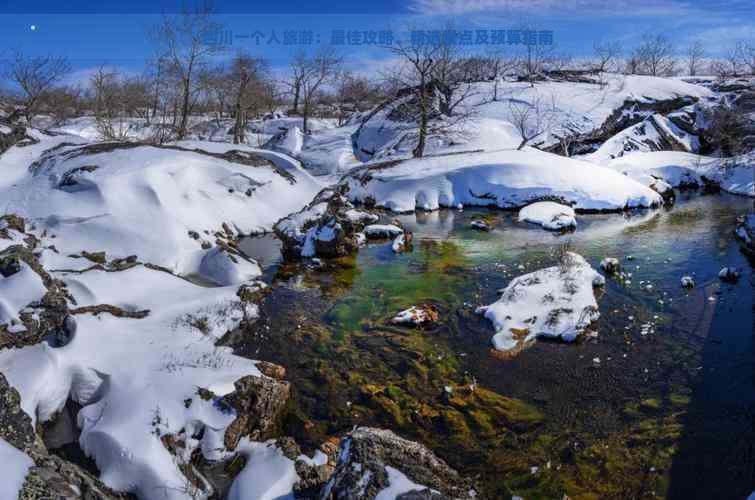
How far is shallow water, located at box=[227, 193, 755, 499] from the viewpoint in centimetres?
632

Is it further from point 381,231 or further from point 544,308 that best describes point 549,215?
point 544,308

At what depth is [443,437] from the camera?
7.00 meters

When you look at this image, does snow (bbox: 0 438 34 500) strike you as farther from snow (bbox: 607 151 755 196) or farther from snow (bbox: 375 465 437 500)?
snow (bbox: 607 151 755 196)

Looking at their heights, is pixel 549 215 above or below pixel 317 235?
below

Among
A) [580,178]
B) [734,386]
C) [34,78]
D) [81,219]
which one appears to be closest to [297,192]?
[81,219]

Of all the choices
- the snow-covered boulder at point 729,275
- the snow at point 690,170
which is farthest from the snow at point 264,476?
the snow at point 690,170

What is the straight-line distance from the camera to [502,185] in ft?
75.7

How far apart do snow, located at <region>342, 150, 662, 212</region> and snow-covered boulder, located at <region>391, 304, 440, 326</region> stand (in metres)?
12.4

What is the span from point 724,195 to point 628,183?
6.36m

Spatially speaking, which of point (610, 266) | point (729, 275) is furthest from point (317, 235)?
point (729, 275)

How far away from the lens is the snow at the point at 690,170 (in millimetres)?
26102

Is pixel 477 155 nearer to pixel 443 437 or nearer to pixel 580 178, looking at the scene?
pixel 580 178

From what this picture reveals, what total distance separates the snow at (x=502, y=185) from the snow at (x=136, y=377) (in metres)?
14.6

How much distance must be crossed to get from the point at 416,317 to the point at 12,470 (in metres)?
7.60
